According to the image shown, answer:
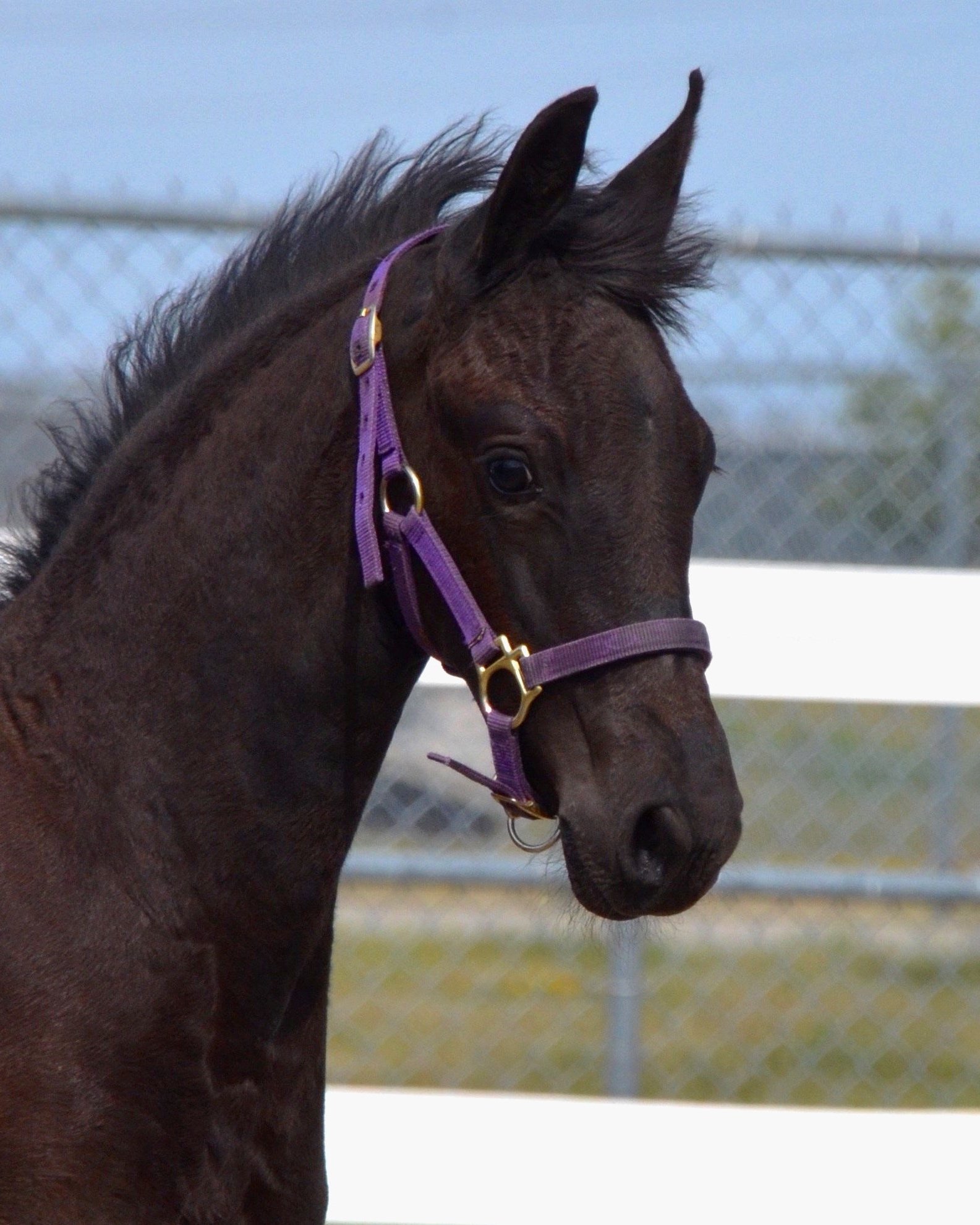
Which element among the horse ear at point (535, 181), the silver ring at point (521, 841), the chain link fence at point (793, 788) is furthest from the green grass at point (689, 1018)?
the horse ear at point (535, 181)

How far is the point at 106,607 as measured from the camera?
184cm

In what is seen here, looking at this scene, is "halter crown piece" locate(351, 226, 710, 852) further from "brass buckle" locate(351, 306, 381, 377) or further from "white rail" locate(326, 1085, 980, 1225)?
"white rail" locate(326, 1085, 980, 1225)

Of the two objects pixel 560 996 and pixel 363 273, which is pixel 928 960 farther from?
pixel 363 273

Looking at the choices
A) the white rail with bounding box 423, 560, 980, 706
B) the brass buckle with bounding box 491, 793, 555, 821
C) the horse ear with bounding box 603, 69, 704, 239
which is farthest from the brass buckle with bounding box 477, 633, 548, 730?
the white rail with bounding box 423, 560, 980, 706

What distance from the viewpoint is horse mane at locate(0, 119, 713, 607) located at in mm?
1998

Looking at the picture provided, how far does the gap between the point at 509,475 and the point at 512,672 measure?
0.21 m

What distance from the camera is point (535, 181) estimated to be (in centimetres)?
173

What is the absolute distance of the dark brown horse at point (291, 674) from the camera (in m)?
1.63

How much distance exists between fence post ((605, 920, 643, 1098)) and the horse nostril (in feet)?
5.16

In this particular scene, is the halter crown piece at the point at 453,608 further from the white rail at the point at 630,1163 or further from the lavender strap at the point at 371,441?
the white rail at the point at 630,1163

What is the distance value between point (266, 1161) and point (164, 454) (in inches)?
33.6

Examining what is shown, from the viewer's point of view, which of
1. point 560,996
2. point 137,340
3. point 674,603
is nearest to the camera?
point 674,603

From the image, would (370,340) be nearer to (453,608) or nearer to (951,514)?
(453,608)

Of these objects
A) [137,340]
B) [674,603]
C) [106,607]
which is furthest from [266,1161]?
[137,340]
